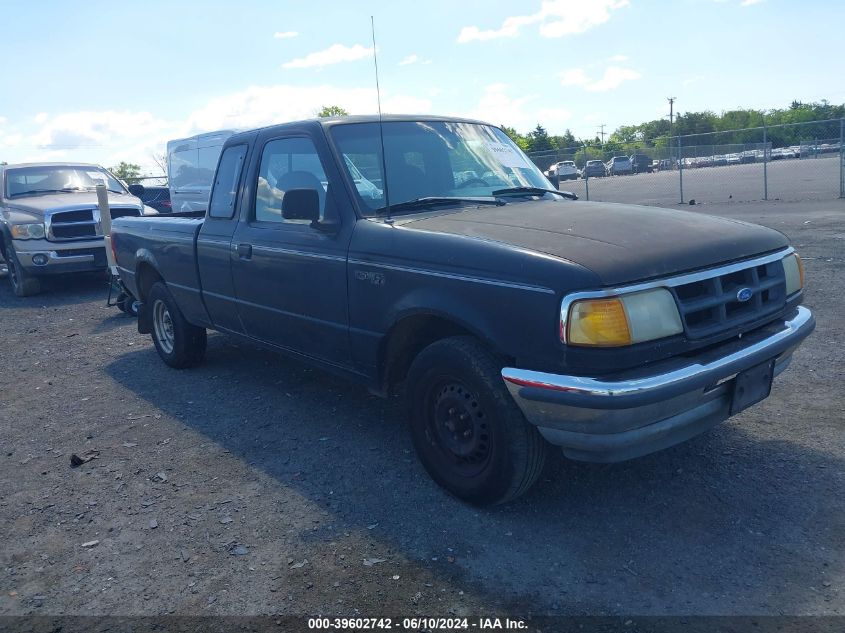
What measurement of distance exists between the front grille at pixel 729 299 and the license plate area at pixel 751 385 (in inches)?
8.7

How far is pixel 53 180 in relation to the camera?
1211cm

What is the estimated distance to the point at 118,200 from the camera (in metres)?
11.8

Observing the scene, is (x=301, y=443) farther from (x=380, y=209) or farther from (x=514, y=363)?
(x=514, y=363)

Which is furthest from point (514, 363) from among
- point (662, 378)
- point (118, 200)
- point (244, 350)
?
point (118, 200)

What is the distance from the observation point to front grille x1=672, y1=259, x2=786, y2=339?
3.17 meters

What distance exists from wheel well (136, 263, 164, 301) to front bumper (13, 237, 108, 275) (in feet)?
16.3

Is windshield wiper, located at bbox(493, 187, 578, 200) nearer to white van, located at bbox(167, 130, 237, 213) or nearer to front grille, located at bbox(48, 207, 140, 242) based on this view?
front grille, located at bbox(48, 207, 140, 242)

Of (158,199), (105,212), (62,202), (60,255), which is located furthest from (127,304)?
(158,199)

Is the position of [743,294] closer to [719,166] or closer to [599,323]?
[599,323]

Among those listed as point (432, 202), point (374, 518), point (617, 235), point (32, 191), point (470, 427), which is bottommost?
point (374, 518)

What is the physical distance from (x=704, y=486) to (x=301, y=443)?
2418 mm

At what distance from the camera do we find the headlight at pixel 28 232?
10.9m

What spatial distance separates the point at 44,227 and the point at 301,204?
334 inches

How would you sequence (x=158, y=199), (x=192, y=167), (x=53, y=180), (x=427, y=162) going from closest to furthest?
(x=427, y=162), (x=53, y=180), (x=192, y=167), (x=158, y=199)
